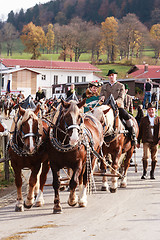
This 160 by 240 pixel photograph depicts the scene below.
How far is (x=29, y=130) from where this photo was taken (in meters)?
7.81

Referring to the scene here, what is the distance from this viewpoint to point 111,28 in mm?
122750

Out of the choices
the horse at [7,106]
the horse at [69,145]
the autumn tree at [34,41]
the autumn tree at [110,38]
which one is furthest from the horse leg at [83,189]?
the autumn tree at [110,38]

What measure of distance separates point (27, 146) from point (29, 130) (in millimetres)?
309

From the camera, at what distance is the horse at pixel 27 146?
7.81 m

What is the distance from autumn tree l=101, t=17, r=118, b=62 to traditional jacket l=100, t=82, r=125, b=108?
99997 millimetres

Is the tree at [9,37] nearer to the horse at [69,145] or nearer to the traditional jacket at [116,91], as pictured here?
the traditional jacket at [116,91]

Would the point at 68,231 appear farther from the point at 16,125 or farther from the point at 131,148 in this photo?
the point at 131,148

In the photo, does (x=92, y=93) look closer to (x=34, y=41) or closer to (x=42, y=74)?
(x=42, y=74)

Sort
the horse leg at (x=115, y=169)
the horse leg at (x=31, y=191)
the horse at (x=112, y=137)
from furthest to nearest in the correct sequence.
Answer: the horse leg at (x=115, y=169) → the horse at (x=112, y=137) → the horse leg at (x=31, y=191)

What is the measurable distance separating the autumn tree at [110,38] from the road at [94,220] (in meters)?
103

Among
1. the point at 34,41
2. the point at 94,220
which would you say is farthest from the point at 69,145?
the point at 34,41

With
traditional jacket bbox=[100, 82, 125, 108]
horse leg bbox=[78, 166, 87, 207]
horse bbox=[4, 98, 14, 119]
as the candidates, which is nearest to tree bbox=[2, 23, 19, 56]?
horse bbox=[4, 98, 14, 119]

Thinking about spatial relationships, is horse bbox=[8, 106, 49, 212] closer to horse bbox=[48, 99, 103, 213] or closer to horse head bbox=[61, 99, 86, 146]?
horse bbox=[48, 99, 103, 213]

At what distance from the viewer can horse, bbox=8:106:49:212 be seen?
7.81 m
